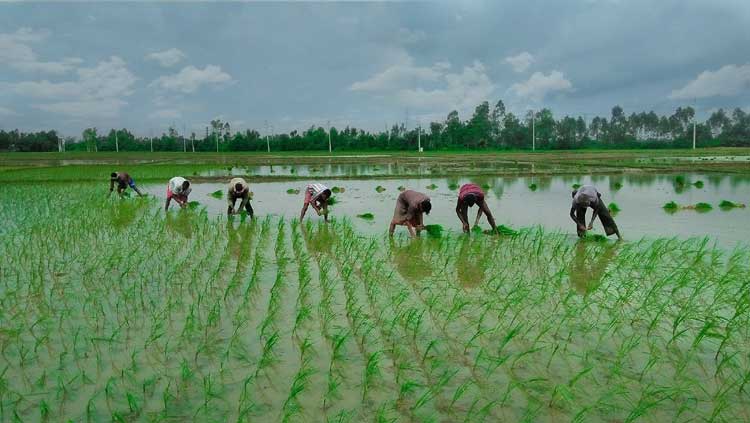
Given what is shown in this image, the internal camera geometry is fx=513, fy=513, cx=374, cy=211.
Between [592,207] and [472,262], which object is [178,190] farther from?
[592,207]

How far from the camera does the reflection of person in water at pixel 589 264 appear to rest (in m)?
4.81

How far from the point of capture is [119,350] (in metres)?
3.39

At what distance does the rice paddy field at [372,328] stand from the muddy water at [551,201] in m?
0.96

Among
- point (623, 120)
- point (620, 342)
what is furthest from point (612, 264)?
point (623, 120)

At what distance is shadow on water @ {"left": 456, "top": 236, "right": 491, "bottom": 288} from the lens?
199 inches

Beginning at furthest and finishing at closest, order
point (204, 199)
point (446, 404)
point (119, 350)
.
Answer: point (204, 199)
point (119, 350)
point (446, 404)

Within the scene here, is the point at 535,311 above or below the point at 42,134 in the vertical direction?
below

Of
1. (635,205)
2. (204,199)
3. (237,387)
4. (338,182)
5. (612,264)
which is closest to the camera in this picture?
(237,387)

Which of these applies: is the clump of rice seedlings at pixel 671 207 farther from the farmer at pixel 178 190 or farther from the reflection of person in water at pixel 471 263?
the farmer at pixel 178 190

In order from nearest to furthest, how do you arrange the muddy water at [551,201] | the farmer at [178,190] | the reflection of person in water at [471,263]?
the reflection of person in water at [471,263], the muddy water at [551,201], the farmer at [178,190]

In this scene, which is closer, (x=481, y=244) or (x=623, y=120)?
(x=481, y=244)

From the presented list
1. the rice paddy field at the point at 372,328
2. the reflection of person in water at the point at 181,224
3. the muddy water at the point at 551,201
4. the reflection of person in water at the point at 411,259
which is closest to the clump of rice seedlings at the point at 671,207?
the muddy water at the point at 551,201

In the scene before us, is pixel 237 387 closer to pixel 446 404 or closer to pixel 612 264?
pixel 446 404

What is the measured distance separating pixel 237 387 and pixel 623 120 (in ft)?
248
